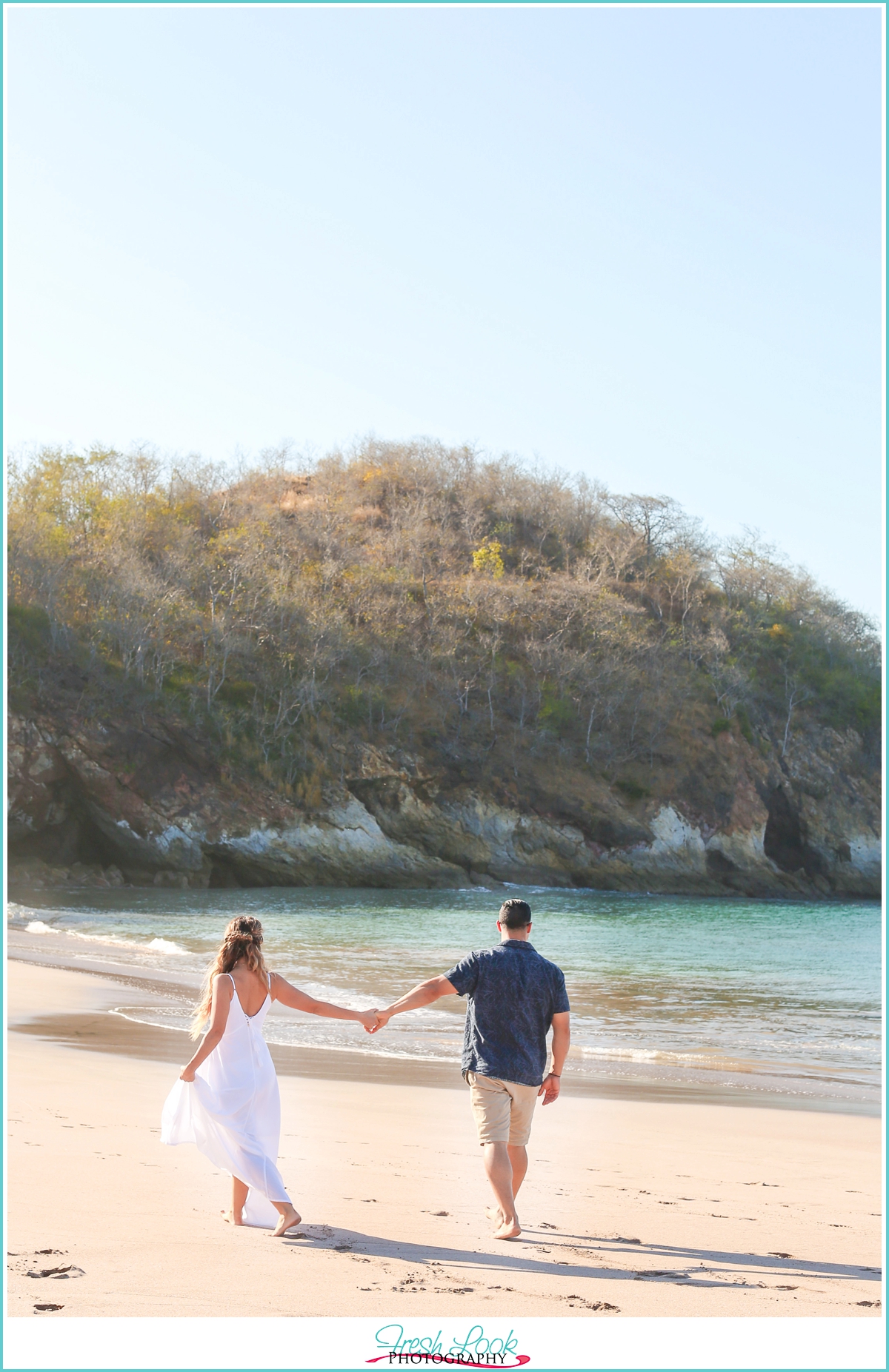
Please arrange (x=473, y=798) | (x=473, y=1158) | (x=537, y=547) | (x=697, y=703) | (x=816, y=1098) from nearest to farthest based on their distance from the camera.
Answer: (x=473, y=1158) < (x=816, y=1098) < (x=473, y=798) < (x=697, y=703) < (x=537, y=547)

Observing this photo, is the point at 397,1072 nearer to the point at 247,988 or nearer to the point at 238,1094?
the point at 238,1094

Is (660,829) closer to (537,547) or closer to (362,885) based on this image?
(362,885)

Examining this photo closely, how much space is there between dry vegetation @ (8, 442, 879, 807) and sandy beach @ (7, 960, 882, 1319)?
3255 centimetres

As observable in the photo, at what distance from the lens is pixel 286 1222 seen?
4.39 m

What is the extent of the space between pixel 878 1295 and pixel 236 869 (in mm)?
36738

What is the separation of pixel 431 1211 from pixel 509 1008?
1.16 metres

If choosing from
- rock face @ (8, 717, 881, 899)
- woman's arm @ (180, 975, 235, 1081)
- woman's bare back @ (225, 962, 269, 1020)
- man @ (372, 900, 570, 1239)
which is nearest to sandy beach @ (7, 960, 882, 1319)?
man @ (372, 900, 570, 1239)

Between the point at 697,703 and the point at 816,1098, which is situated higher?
the point at 697,703

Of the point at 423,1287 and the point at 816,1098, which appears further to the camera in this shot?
the point at 816,1098

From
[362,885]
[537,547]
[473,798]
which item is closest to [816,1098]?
[362,885]

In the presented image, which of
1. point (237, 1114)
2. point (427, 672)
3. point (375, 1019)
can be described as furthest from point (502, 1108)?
point (427, 672)

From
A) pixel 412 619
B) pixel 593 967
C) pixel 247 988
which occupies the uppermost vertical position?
pixel 412 619

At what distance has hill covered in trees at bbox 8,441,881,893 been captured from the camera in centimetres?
3947

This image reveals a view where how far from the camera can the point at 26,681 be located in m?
36.8
